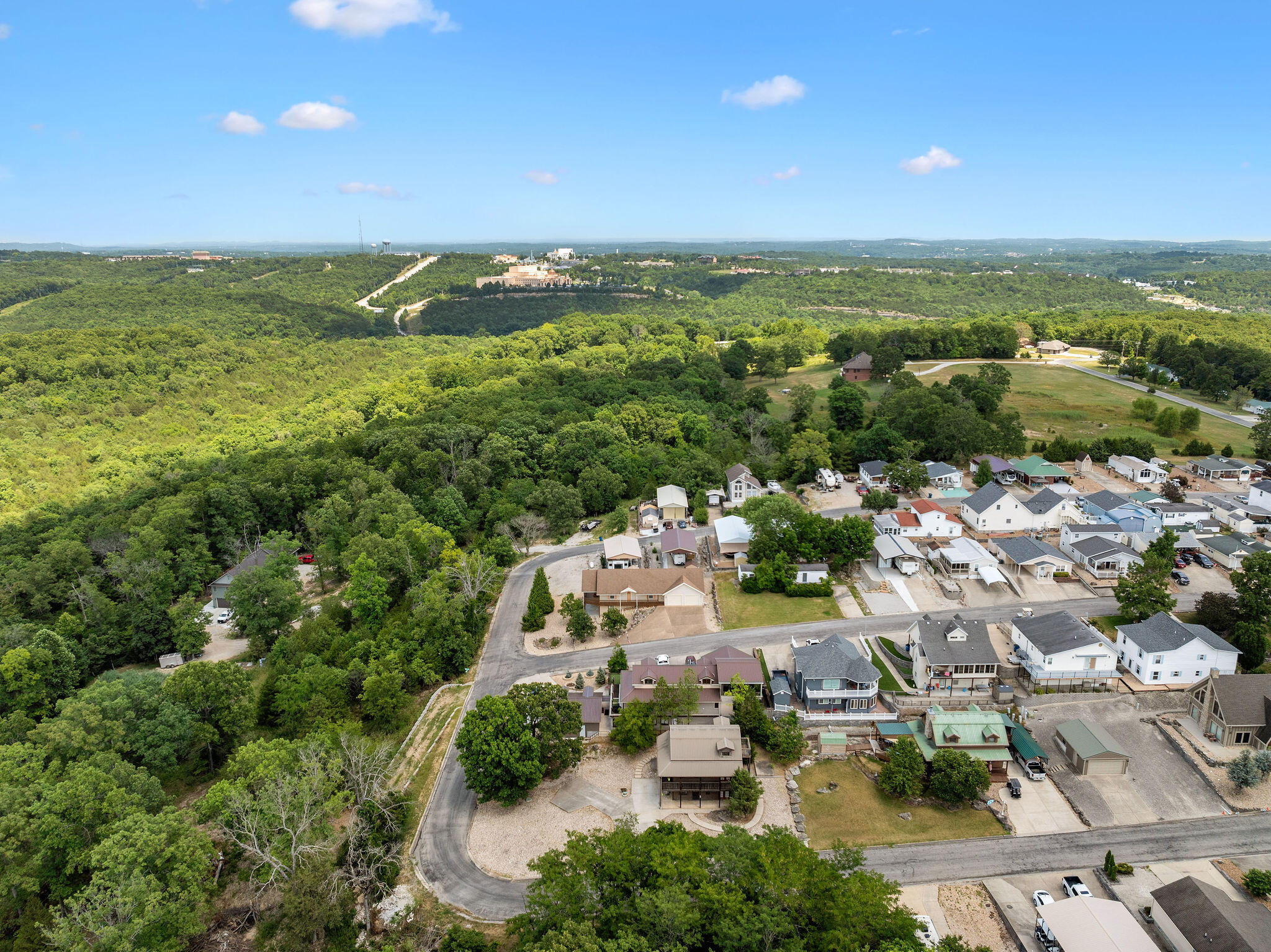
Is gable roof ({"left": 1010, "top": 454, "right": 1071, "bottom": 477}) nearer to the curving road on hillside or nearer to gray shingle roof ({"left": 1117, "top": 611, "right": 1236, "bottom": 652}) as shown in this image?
the curving road on hillside

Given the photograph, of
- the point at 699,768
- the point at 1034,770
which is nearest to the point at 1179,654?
the point at 1034,770


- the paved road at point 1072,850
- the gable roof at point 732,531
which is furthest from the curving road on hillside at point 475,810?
the gable roof at point 732,531

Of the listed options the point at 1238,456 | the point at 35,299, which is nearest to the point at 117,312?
the point at 35,299

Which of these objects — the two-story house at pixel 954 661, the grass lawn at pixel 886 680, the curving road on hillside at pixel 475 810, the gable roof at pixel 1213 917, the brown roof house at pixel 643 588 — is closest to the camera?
the gable roof at pixel 1213 917

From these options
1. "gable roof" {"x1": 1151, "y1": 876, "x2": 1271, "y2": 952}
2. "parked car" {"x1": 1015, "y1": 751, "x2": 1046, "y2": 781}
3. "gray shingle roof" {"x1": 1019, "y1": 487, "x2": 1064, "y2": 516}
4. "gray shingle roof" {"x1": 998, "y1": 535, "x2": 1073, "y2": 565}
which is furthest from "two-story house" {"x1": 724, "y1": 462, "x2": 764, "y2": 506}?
"gable roof" {"x1": 1151, "y1": 876, "x2": 1271, "y2": 952}

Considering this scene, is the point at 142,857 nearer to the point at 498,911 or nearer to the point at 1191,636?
the point at 498,911

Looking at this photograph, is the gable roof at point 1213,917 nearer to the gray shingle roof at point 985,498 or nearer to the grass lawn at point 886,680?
the grass lawn at point 886,680

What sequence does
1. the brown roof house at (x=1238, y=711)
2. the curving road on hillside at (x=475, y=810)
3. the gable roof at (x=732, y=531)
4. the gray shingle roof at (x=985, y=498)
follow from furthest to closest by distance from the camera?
the gray shingle roof at (x=985, y=498) < the gable roof at (x=732, y=531) < the brown roof house at (x=1238, y=711) < the curving road on hillside at (x=475, y=810)
